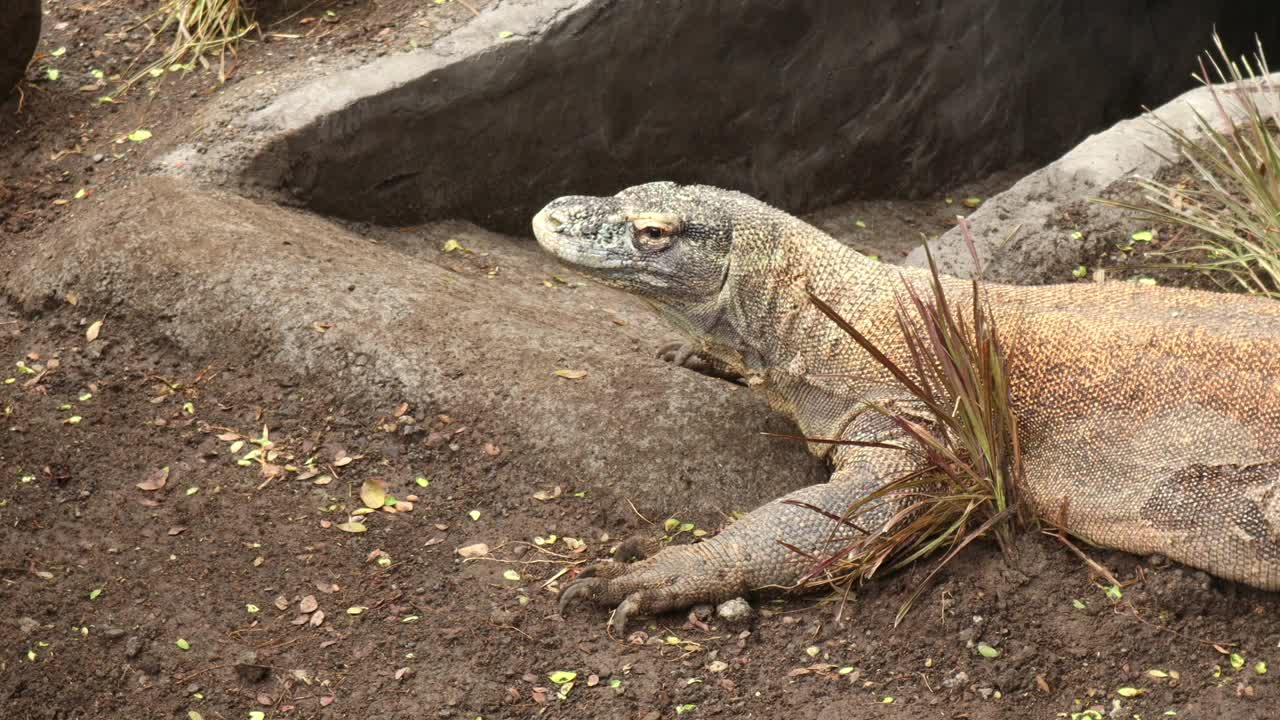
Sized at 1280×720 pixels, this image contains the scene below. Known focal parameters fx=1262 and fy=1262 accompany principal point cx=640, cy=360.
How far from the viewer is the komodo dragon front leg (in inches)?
160

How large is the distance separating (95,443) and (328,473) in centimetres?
Result: 90

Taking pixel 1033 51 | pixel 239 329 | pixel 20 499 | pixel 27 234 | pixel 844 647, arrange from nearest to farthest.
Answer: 1. pixel 844 647
2. pixel 20 499
3. pixel 239 329
4. pixel 27 234
5. pixel 1033 51

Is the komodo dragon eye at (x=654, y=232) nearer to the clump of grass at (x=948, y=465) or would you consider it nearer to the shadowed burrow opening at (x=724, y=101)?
the clump of grass at (x=948, y=465)

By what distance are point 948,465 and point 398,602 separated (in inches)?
72.7

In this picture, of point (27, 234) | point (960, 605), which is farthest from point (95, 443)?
point (960, 605)

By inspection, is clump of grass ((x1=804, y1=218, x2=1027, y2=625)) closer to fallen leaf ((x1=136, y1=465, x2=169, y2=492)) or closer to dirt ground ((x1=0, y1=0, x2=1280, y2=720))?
dirt ground ((x1=0, y1=0, x2=1280, y2=720))

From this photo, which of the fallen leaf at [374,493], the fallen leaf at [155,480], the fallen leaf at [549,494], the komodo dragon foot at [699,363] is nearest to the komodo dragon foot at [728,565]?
the fallen leaf at [549,494]

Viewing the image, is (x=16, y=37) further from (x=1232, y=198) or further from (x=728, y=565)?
(x=1232, y=198)

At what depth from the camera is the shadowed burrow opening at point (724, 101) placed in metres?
6.68

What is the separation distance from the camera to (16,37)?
6.59m

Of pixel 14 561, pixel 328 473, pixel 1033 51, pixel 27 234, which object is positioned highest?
pixel 27 234

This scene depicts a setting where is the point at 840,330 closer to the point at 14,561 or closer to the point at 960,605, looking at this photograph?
the point at 960,605

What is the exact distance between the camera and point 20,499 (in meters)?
4.44

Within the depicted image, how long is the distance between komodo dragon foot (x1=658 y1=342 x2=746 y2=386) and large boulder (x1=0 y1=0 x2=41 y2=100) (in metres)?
3.85
